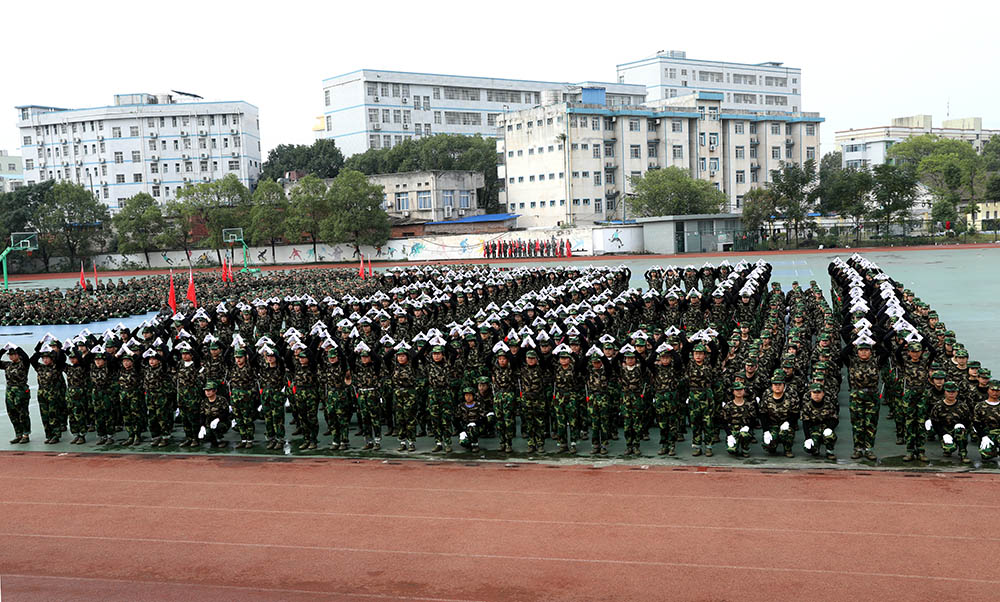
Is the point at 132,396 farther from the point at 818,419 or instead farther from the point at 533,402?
the point at 818,419

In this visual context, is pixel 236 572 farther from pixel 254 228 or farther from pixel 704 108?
pixel 704 108

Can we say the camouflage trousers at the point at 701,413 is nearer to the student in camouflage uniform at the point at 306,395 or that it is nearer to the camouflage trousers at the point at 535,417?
the camouflage trousers at the point at 535,417

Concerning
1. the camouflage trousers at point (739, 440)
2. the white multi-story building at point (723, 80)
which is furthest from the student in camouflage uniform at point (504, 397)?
the white multi-story building at point (723, 80)

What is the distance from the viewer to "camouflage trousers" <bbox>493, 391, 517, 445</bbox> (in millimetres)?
8852

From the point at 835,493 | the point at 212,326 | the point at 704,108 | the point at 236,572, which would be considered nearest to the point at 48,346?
the point at 212,326

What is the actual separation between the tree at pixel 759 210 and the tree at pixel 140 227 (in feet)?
115

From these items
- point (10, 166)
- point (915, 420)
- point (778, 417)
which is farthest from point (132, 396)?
point (10, 166)

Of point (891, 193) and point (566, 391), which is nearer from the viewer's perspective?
point (566, 391)

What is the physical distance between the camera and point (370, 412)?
9.28 m

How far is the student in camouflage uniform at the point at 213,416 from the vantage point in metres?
9.52

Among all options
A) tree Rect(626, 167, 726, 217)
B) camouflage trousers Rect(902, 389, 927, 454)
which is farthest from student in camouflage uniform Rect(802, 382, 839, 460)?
tree Rect(626, 167, 726, 217)

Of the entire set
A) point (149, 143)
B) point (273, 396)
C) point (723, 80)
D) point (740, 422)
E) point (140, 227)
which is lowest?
point (740, 422)

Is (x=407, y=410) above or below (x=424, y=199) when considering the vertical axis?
below

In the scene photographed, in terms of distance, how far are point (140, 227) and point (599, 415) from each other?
50331 mm
